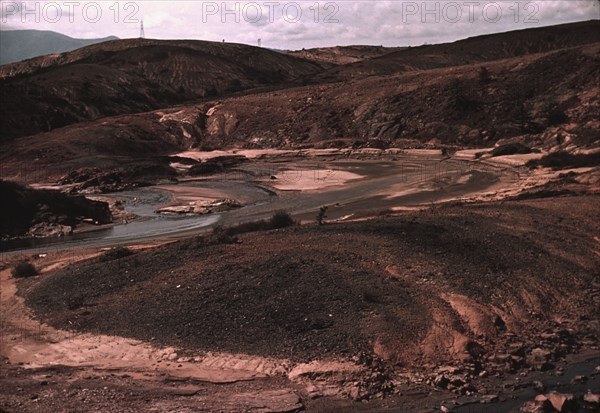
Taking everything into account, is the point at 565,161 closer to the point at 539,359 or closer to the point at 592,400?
the point at 539,359

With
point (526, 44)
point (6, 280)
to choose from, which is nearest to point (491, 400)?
point (6, 280)

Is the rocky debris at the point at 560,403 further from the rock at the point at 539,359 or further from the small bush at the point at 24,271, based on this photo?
the small bush at the point at 24,271

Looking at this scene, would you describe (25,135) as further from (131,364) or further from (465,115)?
(131,364)

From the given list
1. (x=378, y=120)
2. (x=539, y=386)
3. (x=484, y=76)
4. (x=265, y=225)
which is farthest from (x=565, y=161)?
(x=539, y=386)

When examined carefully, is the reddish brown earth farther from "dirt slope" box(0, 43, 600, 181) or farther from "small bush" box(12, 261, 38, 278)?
"small bush" box(12, 261, 38, 278)

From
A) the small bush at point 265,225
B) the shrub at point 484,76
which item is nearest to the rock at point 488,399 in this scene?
the small bush at point 265,225

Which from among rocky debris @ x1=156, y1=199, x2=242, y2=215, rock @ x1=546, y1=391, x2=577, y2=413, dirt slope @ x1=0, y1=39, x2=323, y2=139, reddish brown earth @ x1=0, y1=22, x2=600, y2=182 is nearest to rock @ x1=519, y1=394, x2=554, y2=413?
rock @ x1=546, y1=391, x2=577, y2=413
